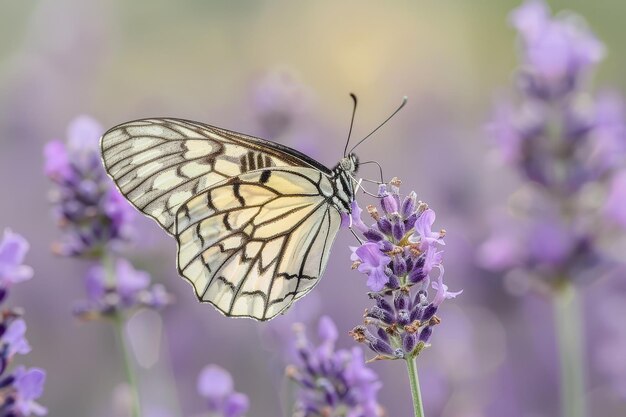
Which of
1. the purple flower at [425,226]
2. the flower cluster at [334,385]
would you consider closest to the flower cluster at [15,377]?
the flower cluster at [334,385]

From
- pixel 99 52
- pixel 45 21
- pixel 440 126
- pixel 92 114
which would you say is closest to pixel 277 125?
pixel 440 126

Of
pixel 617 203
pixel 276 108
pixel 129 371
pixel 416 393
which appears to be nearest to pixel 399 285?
pixel 416 393

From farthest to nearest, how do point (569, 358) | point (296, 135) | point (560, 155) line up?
1. point (296, 135)
2. point (560, 155)
3. point (569, 358)

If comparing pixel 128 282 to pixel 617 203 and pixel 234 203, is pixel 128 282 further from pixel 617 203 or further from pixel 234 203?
pixel 617 203

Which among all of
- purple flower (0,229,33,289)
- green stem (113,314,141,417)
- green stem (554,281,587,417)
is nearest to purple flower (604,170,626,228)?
green stem (554,281,587,417)

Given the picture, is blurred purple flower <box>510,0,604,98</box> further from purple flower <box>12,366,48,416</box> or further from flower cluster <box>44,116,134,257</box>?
purple flower <box>12,366,48,416</box>

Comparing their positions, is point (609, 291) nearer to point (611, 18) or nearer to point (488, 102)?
point (488, 102)
